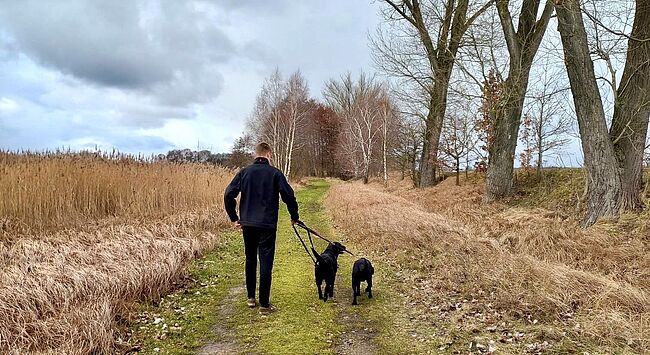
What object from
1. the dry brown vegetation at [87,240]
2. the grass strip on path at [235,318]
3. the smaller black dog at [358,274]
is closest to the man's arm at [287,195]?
the smaller black dog at [358,274]

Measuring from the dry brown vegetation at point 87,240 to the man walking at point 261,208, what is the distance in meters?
1.45

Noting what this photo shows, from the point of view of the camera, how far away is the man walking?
5469 mm

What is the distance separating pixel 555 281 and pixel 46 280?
19.7ft

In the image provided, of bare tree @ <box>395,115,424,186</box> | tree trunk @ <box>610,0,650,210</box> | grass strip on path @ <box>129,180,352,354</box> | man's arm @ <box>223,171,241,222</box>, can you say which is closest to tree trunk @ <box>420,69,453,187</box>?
bare tree @ <box>395,115,424,186</box>

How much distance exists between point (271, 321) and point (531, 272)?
11.1 ft

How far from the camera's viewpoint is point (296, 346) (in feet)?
14.6

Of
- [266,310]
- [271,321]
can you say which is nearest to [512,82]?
[266,310]

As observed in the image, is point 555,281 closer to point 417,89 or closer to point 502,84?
point 502,84

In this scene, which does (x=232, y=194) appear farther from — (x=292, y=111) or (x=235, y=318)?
(x=292, y=111)

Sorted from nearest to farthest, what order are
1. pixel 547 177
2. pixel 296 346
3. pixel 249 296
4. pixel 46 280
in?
pixel 296 346, pixel 46 280, pixel 249 296, pixel 547 177

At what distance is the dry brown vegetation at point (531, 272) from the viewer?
4367 millimetres

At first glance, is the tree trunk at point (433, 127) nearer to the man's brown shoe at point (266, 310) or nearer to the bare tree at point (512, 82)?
the bare tree at point (512, 82)

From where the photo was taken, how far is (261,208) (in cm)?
546

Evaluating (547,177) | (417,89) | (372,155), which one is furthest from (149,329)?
(372,155)
